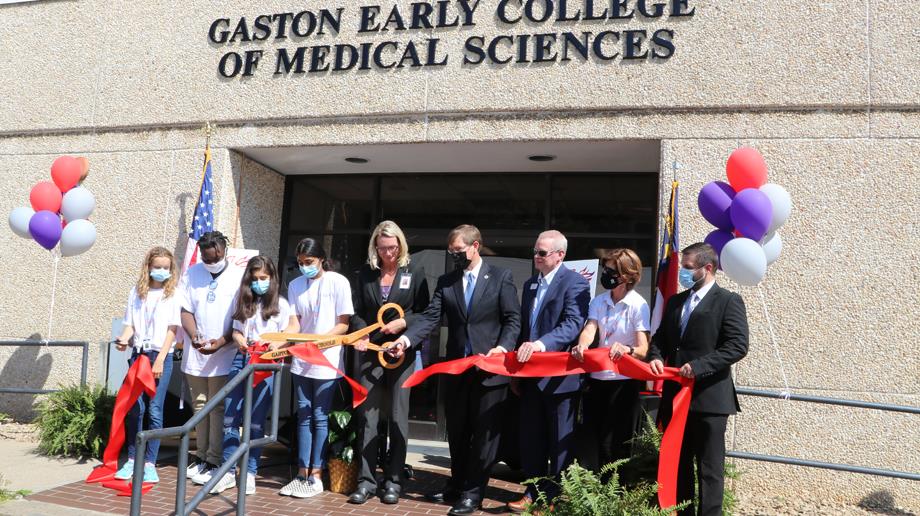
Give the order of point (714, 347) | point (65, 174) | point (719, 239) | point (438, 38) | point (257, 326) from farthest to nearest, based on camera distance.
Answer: point (438, 38), point (65, 174), point (257, 326), point (719, 239), point (714, 347)

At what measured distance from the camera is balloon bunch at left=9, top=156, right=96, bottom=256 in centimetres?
673

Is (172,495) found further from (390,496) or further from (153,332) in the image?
(390,496)

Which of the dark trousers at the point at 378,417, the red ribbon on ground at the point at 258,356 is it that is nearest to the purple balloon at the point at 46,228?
the red ribbon on ground at the point at 258,356

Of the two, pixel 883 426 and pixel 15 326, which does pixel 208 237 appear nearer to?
pixel 15 326

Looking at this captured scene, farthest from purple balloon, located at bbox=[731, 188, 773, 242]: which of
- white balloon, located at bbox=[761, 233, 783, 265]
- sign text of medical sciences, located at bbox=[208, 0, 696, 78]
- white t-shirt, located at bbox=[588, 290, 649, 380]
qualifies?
sign text of medical sciences, located at bbox=[208, 0, 696, 78]

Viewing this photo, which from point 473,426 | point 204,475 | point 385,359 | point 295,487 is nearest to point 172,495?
point 204,475

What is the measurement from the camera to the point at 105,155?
8070mm

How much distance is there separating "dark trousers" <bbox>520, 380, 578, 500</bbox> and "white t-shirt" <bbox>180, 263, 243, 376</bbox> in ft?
7.92

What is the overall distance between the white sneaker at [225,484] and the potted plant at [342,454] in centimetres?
75

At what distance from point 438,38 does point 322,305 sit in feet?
10.4

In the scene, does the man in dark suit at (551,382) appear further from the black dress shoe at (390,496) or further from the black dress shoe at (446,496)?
the black dress shoe at (390,496)

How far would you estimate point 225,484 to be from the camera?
212 inches

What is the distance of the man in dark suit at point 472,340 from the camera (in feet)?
16.4

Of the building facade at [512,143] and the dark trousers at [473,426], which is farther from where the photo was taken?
the building facade at [512,143]
